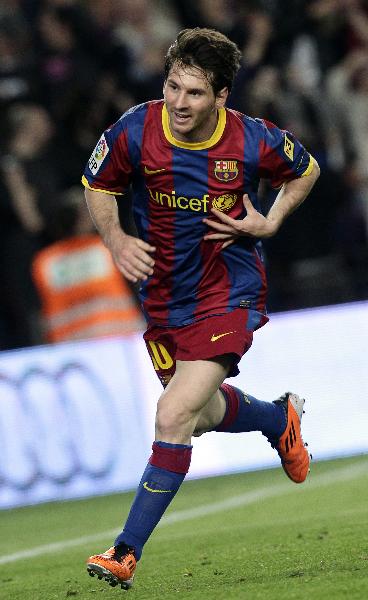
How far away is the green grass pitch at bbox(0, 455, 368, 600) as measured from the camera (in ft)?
18.4

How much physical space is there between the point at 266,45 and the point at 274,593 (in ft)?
26.5

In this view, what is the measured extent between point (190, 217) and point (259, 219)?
0.30m

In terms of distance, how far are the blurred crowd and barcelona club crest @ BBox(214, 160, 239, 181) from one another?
4.15m

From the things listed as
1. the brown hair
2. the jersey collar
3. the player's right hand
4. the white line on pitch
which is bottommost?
the white line on pitch

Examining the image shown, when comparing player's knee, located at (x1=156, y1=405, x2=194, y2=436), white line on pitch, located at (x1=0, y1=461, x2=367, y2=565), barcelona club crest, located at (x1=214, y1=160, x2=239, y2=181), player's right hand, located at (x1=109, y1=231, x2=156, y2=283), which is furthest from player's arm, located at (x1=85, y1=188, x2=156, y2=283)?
white line on pitch, located at (x1=0, y1=461, x2=367, y2=565)

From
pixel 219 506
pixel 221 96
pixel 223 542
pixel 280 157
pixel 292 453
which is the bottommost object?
pixel 219 506

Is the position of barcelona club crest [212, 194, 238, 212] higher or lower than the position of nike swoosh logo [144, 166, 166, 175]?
lower

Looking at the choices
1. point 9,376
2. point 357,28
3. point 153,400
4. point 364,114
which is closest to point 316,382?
point 153,400

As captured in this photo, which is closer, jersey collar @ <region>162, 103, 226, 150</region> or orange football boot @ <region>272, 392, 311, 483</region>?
jersey collar @ <region>162, 103, 226, 150</region>

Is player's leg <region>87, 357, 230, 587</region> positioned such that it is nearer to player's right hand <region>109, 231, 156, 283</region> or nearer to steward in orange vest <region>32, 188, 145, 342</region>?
player's right hand <region>109, 231, 156, 283</region>

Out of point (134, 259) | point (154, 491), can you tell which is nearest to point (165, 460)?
point (154, 491)

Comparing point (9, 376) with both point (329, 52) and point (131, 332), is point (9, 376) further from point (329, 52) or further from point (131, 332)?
point (329, 52)

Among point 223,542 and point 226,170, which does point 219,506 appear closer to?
point 223,542

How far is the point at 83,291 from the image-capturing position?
10.1 m
